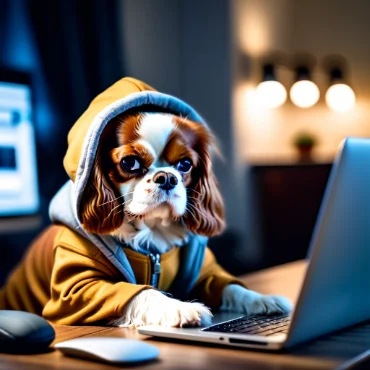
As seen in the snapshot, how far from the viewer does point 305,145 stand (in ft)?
15.1

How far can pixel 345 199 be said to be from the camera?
0.78 m

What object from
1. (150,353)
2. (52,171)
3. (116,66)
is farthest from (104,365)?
(116,66)

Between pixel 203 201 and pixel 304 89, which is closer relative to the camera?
pixel 203 201

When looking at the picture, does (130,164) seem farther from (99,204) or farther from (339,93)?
(339,93)

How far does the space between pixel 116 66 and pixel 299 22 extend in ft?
7.00

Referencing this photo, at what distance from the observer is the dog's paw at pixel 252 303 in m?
1.04

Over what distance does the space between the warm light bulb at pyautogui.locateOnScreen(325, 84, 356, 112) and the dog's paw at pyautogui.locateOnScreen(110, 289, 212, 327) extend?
12.6 feet

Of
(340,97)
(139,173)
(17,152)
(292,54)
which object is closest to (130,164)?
(139,173)

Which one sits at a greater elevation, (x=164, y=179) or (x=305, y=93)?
(x=164, y=179)

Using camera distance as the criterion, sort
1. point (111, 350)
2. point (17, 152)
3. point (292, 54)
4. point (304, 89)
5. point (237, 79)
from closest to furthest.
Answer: point (111, 350)
point (17, 152)
point (237, 79)
point (304, 89)
point (292, 54)

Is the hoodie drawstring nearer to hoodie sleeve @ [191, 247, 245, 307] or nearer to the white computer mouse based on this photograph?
hoodie sleeve @ [191, 247, 245, 307]

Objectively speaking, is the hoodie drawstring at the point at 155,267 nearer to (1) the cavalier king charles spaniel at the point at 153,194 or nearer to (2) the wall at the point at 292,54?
(1) the cavalier king charles spaniel at the point at 153,194

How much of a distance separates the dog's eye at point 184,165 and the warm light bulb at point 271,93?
137 inches

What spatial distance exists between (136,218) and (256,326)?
0.75ft
